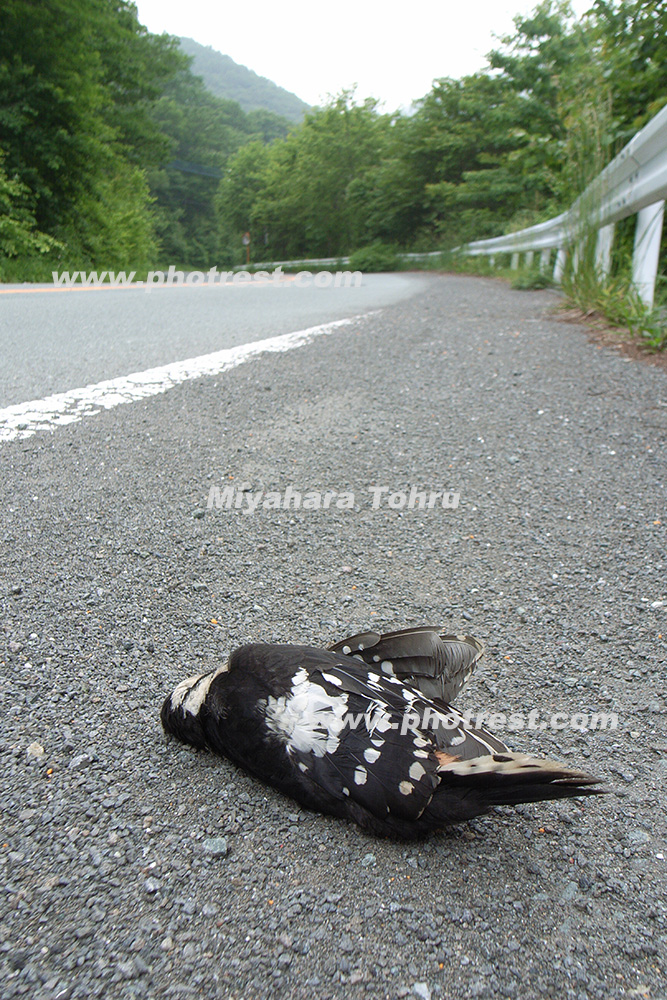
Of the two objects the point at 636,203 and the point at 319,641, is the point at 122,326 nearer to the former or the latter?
the point at 636,203

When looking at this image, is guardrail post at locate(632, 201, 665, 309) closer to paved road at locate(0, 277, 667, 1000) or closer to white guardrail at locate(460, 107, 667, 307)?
white guardrail at locate(460, 107, 667, 307)

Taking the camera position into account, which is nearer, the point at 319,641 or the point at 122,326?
the point at 319,641

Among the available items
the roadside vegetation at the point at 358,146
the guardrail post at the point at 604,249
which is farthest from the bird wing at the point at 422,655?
the guardrail post at the point at 604,249

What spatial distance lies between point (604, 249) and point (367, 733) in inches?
238

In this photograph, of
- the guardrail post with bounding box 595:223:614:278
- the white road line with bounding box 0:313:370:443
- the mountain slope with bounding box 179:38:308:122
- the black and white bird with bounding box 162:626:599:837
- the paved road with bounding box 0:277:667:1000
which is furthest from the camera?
the mountain slope with bounding box 179:38:308:122

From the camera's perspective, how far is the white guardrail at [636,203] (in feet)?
15.4

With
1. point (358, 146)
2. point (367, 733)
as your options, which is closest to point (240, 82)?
point (358, 146)

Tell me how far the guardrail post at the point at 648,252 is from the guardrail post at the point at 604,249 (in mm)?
711

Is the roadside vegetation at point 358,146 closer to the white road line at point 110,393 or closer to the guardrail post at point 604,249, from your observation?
the guardrail post at point 604,249

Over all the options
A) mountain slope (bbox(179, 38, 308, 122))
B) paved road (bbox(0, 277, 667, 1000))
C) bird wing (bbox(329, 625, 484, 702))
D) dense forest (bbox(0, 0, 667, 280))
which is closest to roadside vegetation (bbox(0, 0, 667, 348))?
dense forest (bbox(0, 0, 667, 280))

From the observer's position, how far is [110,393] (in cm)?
340

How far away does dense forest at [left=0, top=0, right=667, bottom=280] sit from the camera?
6199mm

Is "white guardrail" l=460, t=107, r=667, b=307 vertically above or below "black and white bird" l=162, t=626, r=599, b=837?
above

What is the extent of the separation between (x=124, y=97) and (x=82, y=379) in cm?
2842
